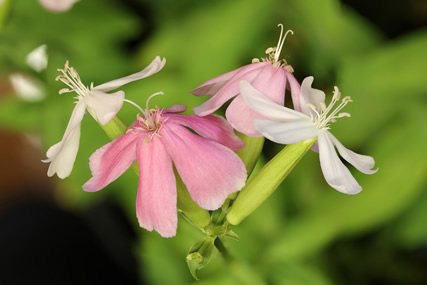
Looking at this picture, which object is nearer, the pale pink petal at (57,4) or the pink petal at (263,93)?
the pink petal at (263,93)

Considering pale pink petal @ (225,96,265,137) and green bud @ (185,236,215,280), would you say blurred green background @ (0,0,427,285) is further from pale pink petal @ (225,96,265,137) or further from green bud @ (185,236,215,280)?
pale pink petal @ (225,96,265,137)

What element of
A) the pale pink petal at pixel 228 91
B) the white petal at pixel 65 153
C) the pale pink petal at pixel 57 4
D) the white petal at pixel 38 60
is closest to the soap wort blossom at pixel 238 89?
the pale pink petal at pixel 228 91

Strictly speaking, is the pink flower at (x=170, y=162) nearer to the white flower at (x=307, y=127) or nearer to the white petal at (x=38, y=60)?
the white flower at (x=307, y=127)

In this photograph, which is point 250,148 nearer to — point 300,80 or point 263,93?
point 263,93

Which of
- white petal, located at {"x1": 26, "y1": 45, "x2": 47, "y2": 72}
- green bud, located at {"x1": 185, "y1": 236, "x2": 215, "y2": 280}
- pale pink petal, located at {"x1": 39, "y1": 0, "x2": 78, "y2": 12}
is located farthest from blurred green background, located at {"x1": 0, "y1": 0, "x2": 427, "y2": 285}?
green bud, located at {"x1": 185, "y1": 236, "x2": 215, "y2": 280}

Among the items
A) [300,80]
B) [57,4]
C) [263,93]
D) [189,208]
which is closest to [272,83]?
[263,93]

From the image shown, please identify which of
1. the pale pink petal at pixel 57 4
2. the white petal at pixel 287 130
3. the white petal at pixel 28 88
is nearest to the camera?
the white petal at pixel 287 130
